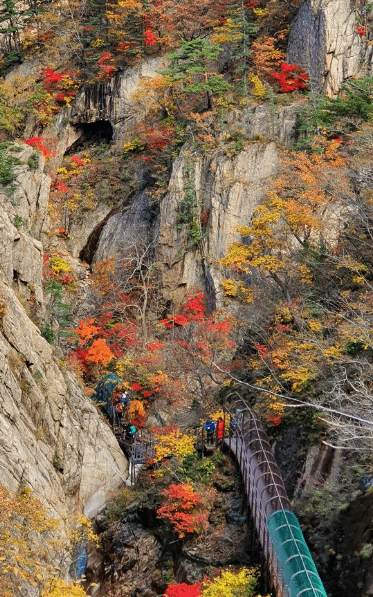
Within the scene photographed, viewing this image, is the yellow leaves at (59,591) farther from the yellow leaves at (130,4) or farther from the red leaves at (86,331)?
the yellow leaves at (130,4)

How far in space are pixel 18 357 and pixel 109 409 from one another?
8.62 metres

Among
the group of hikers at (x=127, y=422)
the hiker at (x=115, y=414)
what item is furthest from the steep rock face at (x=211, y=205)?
the hiker at (x=115, y=414)

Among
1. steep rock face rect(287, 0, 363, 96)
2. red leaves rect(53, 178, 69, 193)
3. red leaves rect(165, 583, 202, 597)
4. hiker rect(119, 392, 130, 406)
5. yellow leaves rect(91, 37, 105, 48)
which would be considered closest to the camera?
red leaves rect(165, 583, 202, 597)

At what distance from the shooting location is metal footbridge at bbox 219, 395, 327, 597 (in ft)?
50.3

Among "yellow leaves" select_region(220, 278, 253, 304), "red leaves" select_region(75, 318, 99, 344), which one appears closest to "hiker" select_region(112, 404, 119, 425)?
"red leaves" select_region(75, 318, 99, 344)

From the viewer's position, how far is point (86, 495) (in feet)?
81.8

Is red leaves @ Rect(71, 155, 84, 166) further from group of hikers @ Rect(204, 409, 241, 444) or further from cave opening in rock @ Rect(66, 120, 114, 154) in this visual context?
group of hikers @ Rect(204, 409, 241, 444)

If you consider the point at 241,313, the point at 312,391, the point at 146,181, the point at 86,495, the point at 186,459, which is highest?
the point at 146,181

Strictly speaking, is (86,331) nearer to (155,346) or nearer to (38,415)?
(155,346)

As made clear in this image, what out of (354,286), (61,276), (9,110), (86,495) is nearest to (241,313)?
(354,286)

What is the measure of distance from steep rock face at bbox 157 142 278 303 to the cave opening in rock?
11174 mm

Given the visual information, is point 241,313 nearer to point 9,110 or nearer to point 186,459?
point 186,459

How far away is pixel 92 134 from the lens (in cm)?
4847

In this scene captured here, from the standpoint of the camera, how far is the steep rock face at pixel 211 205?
3659cm
